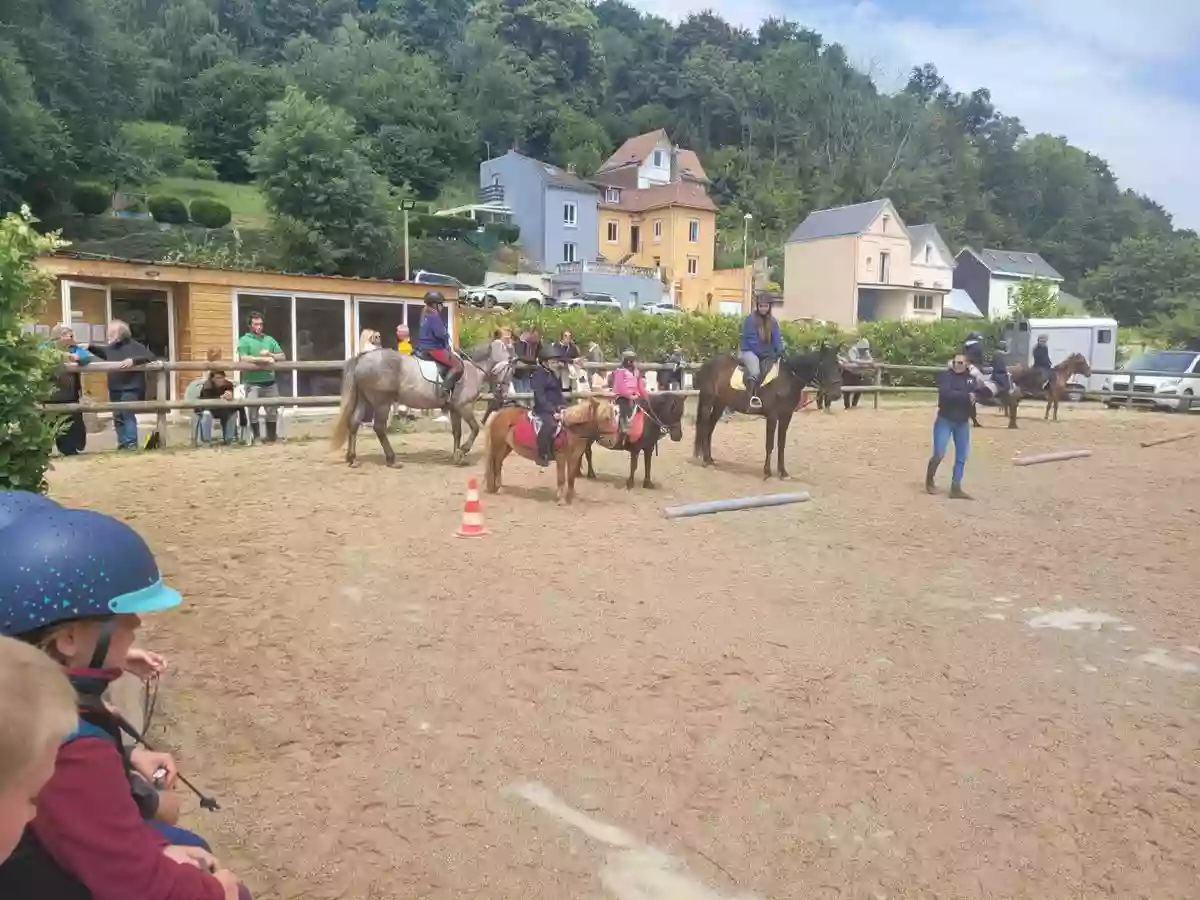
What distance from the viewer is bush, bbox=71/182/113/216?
4519 centimetres

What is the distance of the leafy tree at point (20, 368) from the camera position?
4.79 meters

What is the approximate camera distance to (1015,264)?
7600 cm

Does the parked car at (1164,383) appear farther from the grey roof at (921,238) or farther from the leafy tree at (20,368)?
the grey roof at (921,238)

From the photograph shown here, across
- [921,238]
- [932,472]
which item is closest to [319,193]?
[921,238]

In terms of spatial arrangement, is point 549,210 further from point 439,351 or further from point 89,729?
point 89,729

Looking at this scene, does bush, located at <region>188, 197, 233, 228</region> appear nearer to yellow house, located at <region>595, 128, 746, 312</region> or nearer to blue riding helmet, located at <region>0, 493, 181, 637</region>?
yellow house, located at <region>595, 128, 746, 312</region>

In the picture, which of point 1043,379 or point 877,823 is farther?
point 1043,379

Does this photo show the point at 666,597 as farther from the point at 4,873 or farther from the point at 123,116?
the point at 123,116

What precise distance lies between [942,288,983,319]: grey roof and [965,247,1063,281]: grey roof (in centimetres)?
373

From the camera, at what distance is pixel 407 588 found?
6777mm

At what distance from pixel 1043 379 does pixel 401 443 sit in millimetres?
15464

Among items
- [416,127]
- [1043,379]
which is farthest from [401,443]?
[416,127]

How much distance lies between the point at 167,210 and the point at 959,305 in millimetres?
52214

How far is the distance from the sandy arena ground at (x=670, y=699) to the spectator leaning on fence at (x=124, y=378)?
321cm
